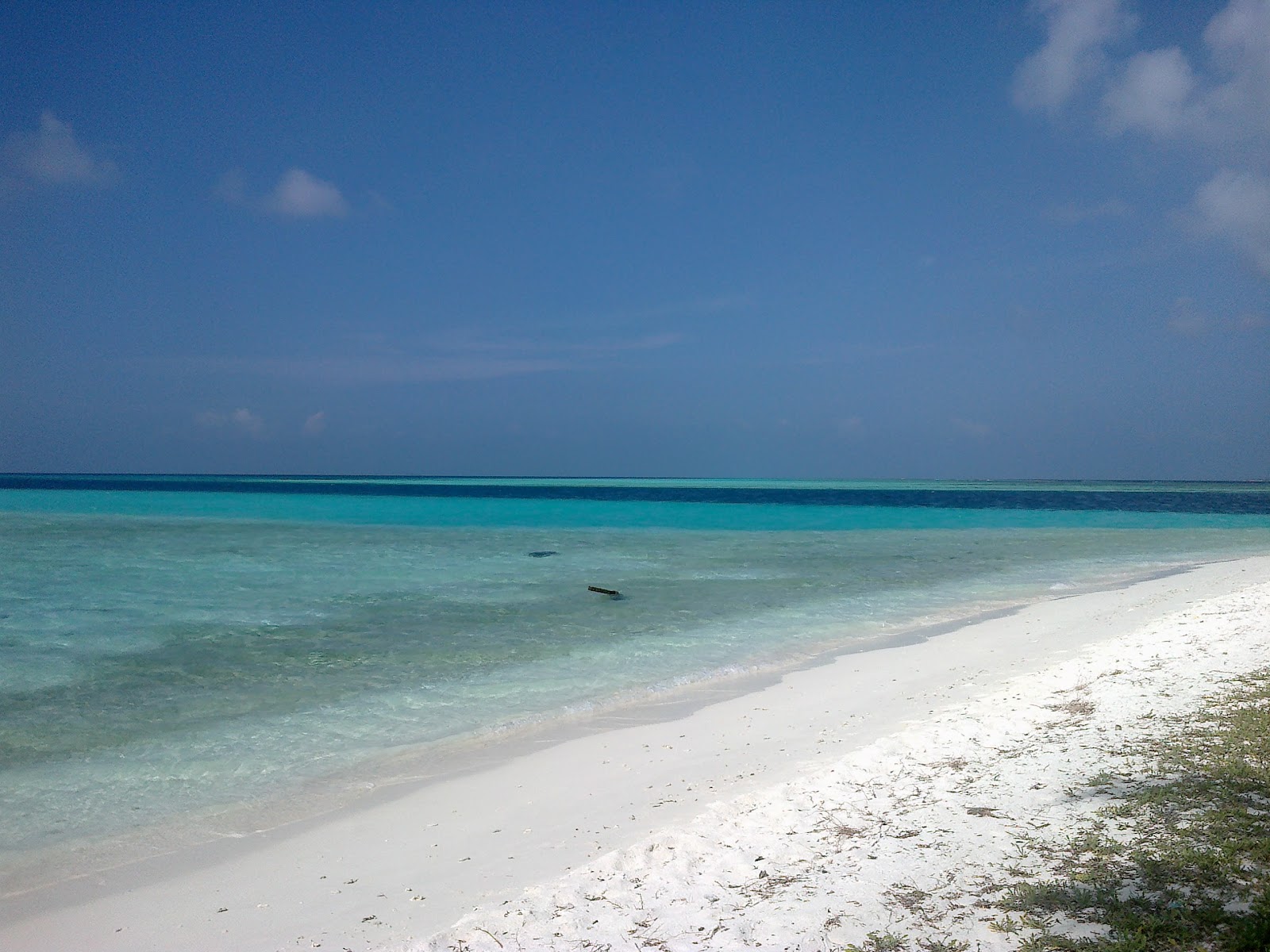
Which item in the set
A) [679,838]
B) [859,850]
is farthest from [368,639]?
[859,850]

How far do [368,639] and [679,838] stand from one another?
8592mm

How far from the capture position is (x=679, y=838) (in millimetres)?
4520

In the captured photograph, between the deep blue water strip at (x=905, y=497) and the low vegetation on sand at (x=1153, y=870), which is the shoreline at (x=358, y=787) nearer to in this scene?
the low vegetation on sand at (x=1153, y=870)

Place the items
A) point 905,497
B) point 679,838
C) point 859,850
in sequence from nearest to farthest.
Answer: point 859,850, point 679,838, point 905,497

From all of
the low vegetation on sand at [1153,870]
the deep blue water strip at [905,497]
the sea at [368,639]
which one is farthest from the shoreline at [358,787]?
the deep blue water strip at [905,497]

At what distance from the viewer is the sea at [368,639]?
6348 mm

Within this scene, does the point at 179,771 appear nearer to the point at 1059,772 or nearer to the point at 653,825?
the point at 653,825

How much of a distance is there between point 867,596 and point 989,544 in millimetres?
14004

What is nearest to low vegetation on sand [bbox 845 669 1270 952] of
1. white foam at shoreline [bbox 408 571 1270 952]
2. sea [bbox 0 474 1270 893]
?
white foam at shoreline [bbox 408 571 1270 952]

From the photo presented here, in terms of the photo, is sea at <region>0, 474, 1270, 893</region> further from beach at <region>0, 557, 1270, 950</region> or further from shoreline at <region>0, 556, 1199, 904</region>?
beach at <region>0, 557, 1270, 950</region>

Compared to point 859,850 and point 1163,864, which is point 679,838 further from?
point 1163,864

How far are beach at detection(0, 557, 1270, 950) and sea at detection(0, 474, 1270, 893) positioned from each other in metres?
0.80

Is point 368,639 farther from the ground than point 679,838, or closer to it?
closer to it

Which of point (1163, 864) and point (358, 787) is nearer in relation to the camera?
point (1163, 864)
